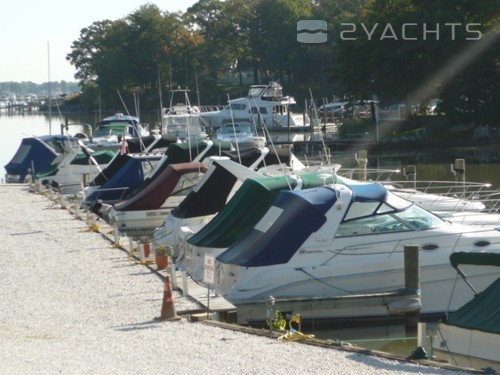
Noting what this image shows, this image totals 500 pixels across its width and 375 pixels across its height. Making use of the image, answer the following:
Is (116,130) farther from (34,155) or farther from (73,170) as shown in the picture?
(73,170)

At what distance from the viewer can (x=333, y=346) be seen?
14.2 m

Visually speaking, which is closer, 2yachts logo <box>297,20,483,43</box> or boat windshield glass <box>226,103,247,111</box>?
2yachts logo <box>297,20,483,43</box>

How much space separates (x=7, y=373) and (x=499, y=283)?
6.80 m

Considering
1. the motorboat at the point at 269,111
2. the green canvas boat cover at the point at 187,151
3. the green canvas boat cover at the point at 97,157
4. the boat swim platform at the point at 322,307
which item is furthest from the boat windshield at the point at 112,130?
the boat swim platform at the point at 322,307

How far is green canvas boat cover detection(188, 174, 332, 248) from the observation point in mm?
21016

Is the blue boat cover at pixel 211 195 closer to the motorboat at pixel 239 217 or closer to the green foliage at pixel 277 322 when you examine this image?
the motorboat at pixel 239 217

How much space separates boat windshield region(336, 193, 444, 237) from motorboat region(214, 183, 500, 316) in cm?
2

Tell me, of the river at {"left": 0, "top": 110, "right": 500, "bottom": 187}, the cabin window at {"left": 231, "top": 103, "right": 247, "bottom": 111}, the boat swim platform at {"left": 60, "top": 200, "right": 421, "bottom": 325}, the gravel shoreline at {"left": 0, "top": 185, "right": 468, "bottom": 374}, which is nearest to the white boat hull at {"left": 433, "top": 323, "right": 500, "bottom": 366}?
the gravel shoreline at {"left": 0, "top": 185, "right": 468, "bottom": 374}

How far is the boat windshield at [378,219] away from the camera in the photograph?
18.7m

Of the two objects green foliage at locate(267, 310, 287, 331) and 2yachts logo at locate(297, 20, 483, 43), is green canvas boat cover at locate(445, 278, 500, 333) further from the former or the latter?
2yachts logo at locate(297, 20, 483, 43)

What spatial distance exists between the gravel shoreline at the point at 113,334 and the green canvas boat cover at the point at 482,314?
2.08 metres

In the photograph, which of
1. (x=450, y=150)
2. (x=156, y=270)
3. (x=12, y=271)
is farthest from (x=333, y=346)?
(x=450, y=150)

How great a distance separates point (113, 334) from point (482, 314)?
5062 millimetres

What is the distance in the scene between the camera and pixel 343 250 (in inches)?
727
